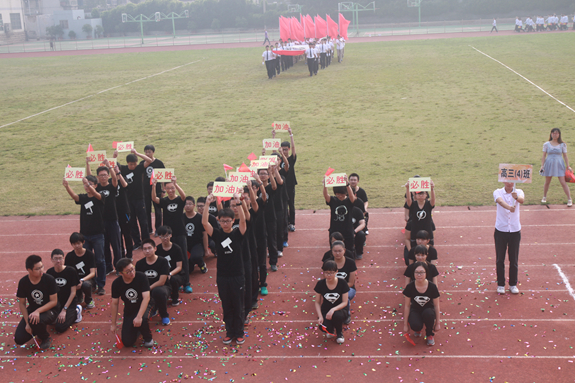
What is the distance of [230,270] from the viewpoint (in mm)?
7434

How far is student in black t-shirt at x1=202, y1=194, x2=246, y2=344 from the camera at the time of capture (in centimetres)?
733

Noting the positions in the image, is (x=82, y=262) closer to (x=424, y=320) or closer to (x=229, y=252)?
(x=229, y=252)

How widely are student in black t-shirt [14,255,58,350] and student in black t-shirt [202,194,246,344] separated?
8.31 ft

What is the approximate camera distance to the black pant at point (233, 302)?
292 inches

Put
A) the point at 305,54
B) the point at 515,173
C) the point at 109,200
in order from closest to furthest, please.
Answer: the point at 515,173
the point at 109,200
the point at 305,54

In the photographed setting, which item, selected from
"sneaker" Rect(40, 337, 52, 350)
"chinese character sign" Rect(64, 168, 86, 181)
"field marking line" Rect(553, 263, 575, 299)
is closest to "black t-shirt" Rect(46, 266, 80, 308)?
"sneaker" Rect(40, 337, 52, 350)

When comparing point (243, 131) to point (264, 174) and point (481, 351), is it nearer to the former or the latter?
point (264, 174)

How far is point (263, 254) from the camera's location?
29.8ft

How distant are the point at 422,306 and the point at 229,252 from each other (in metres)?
2.82

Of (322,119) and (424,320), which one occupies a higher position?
(322,119)

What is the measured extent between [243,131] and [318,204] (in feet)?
28.8

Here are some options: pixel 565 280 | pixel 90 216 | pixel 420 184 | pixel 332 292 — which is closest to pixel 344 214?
pixel 420 184

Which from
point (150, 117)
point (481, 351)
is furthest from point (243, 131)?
point (481, 351)

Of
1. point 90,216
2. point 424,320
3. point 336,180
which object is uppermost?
point 336,180
